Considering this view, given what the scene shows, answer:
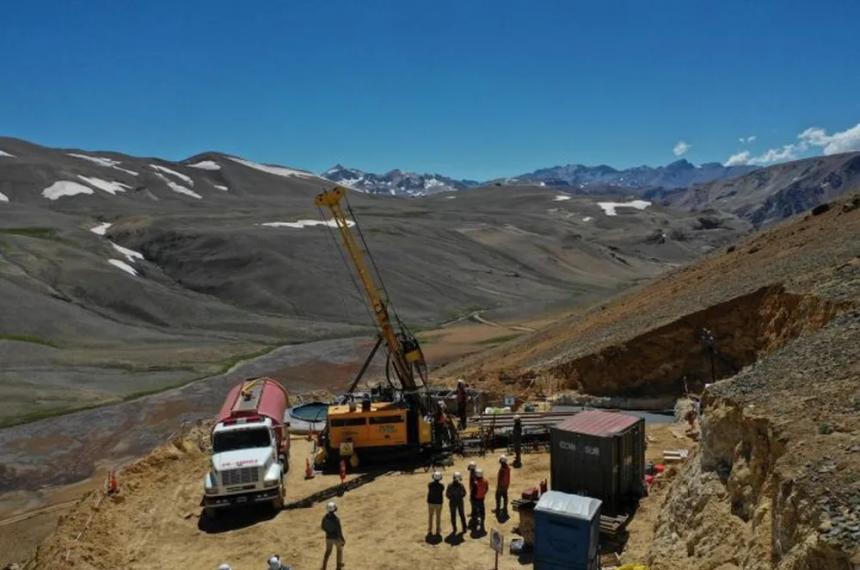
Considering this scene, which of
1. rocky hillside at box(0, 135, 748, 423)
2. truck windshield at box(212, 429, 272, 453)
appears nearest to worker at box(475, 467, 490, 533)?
truck windshield at box(212, 429, 272, 453)

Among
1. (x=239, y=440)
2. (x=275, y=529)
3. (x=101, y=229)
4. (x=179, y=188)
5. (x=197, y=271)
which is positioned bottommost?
(x=275, y=529)

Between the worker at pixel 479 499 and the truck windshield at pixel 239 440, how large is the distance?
20.7ft

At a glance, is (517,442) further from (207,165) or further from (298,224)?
(207,165)

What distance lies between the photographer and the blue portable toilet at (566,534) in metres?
11.4

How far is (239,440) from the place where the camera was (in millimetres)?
19094

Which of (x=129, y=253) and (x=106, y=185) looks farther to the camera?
(x=106, y=185)

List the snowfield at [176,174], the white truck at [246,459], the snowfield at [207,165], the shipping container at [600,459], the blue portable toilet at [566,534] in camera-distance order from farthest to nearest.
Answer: the snowfield at [207,165] < the snowfield at [176,174] < the white truck at [246,459] < the shipping container at [600,459] < the blue portable toilet at [566,534]

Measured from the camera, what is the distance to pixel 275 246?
3150 inches

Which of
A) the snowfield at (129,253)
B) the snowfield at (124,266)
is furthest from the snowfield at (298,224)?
the snowfield at (124,266)

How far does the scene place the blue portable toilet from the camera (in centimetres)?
1145

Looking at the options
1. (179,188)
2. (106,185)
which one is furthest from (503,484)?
(179,188)

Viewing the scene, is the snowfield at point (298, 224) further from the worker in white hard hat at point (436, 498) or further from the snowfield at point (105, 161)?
the worker in white hard hat at point (436, 498)

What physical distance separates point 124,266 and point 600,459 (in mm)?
67740

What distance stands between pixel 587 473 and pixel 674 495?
2052 millimetres
